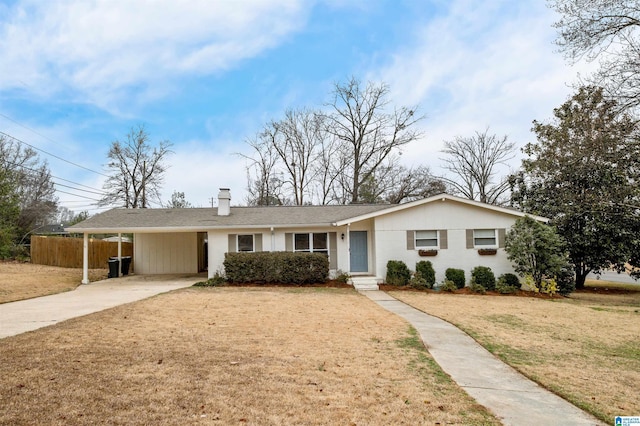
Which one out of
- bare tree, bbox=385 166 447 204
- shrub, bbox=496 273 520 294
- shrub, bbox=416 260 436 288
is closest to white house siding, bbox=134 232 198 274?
shrub, bbox=416 260 436 288

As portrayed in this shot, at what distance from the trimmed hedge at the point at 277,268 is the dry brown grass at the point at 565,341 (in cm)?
393

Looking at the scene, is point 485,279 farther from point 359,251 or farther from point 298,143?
point 298,143

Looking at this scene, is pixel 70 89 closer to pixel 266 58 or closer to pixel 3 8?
pixel 3 8

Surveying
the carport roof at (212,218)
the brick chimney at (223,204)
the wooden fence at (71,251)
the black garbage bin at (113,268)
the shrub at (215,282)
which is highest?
the brick chimney at (223,204)

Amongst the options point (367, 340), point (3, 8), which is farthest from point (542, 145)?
point (3, 8)

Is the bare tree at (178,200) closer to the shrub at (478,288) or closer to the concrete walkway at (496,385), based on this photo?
the shrub at (478,288)

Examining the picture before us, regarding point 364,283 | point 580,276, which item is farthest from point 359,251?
point 580,276

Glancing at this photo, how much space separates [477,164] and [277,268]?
24360 mm

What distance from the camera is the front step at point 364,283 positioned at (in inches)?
599

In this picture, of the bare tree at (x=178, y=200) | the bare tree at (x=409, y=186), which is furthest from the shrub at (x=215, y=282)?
the bare tree at (x=178, y=200)

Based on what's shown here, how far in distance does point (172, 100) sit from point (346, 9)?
30.5ft

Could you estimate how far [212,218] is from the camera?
17.9 m

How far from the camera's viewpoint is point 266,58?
15977mm

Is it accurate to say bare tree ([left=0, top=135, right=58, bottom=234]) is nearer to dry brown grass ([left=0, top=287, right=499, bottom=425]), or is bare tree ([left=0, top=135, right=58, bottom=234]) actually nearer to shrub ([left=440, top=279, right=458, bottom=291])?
dry brown grass ([left=0, top=287, right=499, bottom=425])
